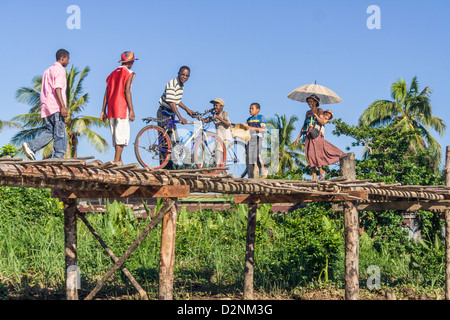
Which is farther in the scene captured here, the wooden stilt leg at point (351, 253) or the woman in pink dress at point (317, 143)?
the woman in pink dress at point (317, 143)

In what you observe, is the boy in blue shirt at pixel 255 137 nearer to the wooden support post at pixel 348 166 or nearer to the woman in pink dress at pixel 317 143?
the woman in pink dress at pixel 317 143

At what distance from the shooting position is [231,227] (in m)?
12.8

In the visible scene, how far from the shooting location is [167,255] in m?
6.21

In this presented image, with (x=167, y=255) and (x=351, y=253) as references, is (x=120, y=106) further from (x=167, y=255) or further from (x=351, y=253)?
(x=351, y=253)

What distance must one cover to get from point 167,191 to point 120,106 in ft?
5.21

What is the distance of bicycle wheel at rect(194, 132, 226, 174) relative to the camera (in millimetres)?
8938

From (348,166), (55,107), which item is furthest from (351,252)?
(55,107)

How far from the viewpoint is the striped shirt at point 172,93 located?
8.22 metres

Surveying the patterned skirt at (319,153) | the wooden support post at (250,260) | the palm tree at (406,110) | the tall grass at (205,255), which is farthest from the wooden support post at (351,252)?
the palm tree at (406,110)

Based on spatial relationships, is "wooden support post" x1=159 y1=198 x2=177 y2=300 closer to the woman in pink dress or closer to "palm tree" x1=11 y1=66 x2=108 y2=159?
the woman in pink dress

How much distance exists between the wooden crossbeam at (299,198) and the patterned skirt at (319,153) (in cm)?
70
